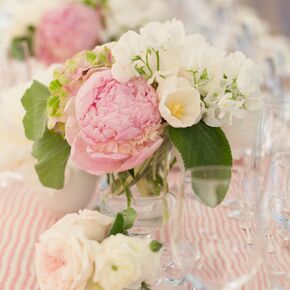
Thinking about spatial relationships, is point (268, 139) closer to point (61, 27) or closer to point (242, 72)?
point (242, 72)

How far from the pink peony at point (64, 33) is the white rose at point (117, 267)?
1520 millimetres

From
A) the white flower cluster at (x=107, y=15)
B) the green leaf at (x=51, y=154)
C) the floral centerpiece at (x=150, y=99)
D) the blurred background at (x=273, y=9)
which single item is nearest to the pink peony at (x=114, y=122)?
the floral centerpiece at (x=150, y=99)

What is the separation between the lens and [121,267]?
912mm

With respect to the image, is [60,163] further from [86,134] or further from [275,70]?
[275,70]

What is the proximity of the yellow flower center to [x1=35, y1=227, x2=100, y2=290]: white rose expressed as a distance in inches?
8.7

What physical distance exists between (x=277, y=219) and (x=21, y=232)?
1.70 ft

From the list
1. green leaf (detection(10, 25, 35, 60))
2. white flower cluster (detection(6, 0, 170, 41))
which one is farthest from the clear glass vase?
white flower cluster (detection(6, 0, 170, 41))

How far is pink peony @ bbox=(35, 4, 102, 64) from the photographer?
2.37 m

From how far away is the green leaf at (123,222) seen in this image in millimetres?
985

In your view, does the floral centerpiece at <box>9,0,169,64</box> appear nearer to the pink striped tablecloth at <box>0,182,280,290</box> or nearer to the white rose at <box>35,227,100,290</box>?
the pink striped tablecloth at <box>0,182,280,290</box>

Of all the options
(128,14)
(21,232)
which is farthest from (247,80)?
(128,14)

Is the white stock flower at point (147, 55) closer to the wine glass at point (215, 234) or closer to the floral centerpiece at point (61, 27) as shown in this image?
the wine glass at point (215, 234)

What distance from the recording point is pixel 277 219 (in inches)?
41.8

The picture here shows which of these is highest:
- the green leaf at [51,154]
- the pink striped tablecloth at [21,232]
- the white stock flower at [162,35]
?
the white stock flower at [162,35]
